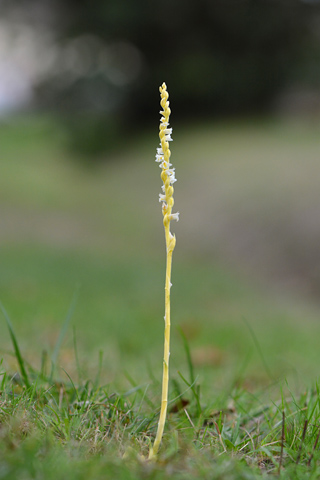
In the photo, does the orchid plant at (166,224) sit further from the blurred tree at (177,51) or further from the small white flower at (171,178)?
the blurred tree at (177,51)

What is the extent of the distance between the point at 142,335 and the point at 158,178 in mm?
10238

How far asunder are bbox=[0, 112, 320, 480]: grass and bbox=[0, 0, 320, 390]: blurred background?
5 cm

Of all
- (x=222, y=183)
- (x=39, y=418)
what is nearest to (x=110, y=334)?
(x=39, y=418)

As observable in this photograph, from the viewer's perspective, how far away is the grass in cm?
138

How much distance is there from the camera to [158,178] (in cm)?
1427

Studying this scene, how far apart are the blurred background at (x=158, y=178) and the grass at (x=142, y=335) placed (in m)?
0.05

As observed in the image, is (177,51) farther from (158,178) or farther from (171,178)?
(171,178)

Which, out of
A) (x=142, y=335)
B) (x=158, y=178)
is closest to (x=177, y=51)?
(x=158, y=178)

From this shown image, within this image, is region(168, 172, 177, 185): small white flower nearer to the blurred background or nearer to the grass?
the grass

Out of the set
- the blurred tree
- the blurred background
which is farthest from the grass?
the blurred tree

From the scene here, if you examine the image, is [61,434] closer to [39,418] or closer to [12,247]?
[39,418]

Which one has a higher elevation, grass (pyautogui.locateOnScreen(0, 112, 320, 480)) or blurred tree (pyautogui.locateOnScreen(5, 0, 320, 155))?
blurred tree (pyautogui.locateOnScreen(5, 0, 320, 155))

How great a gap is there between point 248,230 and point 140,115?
371 inches

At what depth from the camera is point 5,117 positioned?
2509cm
